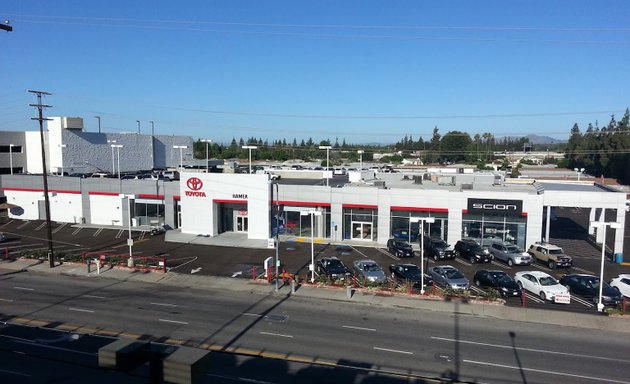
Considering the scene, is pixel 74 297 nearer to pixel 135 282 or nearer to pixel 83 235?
pixel 135 282

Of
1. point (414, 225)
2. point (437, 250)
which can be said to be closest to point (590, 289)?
point (437, 250)

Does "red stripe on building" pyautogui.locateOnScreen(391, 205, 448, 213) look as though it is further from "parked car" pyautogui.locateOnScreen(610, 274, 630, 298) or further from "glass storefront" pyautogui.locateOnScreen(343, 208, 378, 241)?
"parked car" pyautogui.locateOnScreen(610, 274, 630, 298)

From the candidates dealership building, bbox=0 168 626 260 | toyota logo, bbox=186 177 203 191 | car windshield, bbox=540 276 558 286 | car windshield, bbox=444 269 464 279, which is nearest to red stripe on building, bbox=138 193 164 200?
dealership building, bbox=0 168 626 260

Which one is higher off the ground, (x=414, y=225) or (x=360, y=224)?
(x=414, y=225)

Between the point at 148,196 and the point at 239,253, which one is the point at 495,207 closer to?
the point at 239,253

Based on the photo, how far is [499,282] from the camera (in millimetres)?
25797

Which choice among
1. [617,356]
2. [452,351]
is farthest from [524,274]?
[452,351]

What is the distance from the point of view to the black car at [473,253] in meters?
33.4

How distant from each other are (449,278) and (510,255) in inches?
345

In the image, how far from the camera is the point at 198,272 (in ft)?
101

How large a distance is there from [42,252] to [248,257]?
1493cm

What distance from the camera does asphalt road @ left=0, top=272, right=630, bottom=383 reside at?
16.4 m

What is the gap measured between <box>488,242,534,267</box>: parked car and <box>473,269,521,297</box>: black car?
6.52 metres

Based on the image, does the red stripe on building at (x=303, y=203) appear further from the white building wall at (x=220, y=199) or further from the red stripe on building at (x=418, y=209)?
the red stripe on building at (x=418, y=209)
